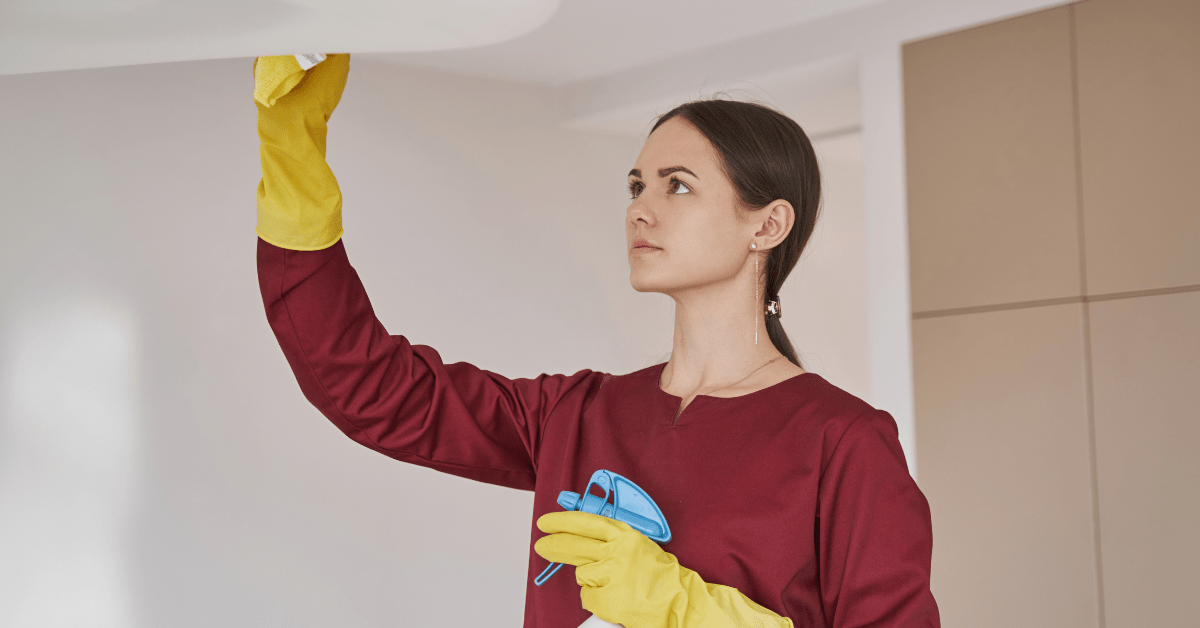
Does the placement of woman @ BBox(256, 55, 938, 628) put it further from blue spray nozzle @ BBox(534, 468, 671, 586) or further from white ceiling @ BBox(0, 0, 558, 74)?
white ceiling @ BBox(0, 0, 558, 74)

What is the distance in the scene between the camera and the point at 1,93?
2.82m

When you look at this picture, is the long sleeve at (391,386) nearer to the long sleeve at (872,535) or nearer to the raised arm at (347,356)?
the raised arm at (347,356)

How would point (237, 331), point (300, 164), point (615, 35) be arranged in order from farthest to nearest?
1. point (615, 35)
2. point (237, 331)
3. point (300, 164)

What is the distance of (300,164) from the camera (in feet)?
3.71

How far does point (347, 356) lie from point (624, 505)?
0.39 metres

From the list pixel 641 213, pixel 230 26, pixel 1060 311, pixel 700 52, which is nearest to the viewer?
pixel 230 26

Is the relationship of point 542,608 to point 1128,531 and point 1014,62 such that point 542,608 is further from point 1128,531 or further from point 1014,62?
point 1014,62

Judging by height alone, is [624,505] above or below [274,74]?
below

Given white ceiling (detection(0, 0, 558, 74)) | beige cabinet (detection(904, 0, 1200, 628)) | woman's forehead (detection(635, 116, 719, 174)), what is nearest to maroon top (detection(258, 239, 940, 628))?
woman's forehead (detection(635, 116, 719, 174))

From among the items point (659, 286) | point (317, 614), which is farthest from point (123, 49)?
point (317, 614)

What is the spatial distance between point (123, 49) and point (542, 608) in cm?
89

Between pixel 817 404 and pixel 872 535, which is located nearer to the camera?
pixel 872 535

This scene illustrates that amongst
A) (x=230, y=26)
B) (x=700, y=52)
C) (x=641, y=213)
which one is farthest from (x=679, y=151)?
(x=700, y=52)

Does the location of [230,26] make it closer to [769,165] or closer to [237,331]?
[769,165]
